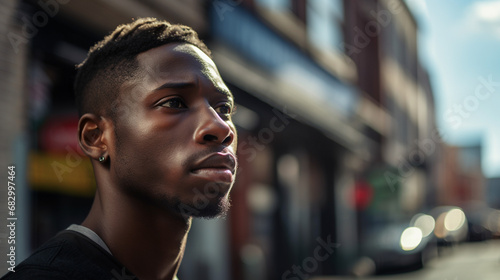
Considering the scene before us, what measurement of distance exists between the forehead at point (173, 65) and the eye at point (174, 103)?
5 centimetres

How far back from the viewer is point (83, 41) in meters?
6.50

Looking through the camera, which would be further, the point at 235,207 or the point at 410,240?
the point at 410,240

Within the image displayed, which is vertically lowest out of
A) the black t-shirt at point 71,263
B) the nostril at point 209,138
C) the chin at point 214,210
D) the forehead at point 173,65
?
the black t-shirt at point 71,263

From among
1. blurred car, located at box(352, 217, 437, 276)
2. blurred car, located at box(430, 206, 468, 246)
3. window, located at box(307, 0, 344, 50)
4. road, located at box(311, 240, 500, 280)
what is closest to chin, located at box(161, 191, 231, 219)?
road, located at box(311, 240, 500, 280)

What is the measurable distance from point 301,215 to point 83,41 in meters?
10.3

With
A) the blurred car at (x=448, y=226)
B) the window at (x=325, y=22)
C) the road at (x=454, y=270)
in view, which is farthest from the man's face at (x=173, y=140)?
the blurred car at (x=448, y=226)

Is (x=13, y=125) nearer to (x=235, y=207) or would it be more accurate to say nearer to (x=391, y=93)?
(x=235, y=207)

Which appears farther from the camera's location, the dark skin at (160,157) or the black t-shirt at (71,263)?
the dark skin at (160,157)

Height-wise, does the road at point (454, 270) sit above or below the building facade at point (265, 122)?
below

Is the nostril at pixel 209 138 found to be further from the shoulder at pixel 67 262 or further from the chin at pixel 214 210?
the shoulder at pixel 67 262

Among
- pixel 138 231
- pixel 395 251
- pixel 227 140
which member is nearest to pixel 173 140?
pixel 227 140

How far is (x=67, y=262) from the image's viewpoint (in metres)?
1.24

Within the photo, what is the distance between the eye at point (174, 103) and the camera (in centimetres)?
142

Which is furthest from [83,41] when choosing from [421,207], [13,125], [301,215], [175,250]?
[421,207]
